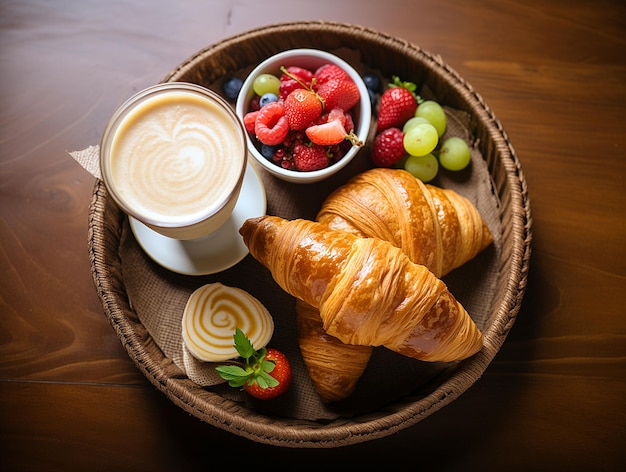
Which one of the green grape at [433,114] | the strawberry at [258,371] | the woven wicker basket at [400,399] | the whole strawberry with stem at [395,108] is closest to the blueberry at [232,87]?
the woven wicker basket at [400,399]

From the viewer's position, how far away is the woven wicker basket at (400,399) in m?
1.30

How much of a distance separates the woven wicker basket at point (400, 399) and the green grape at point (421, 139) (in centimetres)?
18

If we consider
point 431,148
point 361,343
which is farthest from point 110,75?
point 361,343

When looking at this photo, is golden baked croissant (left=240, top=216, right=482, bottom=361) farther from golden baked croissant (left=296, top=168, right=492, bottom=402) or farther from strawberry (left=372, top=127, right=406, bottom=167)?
strawberry (left=372, top=127, right=406, bottom=167)

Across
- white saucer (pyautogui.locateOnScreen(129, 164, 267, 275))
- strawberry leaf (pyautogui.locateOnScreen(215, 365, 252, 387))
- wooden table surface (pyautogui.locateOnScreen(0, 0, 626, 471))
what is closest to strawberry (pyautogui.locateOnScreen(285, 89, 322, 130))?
white saucer (pyautogui.locateOnScreen(129, 164, 267, 275))

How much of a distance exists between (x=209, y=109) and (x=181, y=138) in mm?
98

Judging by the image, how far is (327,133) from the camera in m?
1.31

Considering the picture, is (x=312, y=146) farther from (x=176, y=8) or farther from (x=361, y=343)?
(x=176, y=8)

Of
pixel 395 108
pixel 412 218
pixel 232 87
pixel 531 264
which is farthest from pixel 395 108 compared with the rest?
pixel 531 264

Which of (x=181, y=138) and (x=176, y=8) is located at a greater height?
(x=176, y=8)

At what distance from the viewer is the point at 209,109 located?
1303mm

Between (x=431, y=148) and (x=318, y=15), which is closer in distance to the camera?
(x=431, y=148)

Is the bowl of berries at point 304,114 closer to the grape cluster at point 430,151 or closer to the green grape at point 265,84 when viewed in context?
the green grape at point 265,84

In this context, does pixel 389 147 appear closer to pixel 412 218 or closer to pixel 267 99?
pixel 412 218
